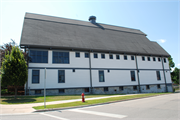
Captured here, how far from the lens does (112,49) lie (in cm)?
2395

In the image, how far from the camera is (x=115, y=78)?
23.5 m

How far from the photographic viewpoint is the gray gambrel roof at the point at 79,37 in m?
19.8

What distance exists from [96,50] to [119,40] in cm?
817

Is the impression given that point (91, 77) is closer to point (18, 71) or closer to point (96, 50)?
point (96, 50)

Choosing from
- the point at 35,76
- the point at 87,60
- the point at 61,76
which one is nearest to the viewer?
the point at 35,76

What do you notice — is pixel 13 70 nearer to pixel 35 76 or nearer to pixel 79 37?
pixel 35 76

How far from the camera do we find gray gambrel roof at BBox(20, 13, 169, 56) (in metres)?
19.8

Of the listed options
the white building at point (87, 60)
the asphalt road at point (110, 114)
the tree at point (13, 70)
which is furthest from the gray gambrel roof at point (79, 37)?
the asphalt road at point (110, 114)

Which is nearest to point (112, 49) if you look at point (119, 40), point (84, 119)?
point (119, 40)

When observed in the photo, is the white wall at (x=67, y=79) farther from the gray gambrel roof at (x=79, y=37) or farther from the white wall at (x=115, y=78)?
the gray gambrel roof at (x=79, y=37)

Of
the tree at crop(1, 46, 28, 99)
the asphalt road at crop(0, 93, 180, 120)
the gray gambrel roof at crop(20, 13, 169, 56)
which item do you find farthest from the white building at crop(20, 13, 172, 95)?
the asphalt road at crop(0, 93, 180, 120)

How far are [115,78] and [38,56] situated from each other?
43.8ft

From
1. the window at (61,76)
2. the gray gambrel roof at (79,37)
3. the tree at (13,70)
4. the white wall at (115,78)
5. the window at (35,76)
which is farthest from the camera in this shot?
the white wall at (115,78)

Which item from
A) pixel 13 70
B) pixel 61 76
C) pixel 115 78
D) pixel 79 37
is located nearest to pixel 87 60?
pixel 79 37
